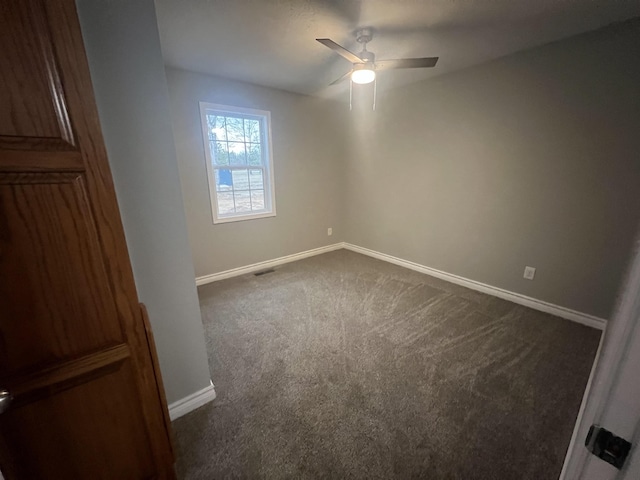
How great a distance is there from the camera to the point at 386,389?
1636 mm

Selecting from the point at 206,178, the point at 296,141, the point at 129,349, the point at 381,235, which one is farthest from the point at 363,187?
the point at 129,349

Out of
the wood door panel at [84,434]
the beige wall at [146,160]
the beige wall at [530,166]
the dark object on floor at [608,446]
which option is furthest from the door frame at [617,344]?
the beige wall at [530,166]

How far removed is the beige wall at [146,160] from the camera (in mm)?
1014

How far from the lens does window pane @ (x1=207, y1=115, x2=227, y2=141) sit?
10.1 feet

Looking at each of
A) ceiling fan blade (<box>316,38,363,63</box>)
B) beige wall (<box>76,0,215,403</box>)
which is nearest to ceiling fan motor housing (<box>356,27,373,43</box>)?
ceiling fan blade (<box>316,38,363,63</box>)

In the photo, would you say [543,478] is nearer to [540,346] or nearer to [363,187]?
[540,346]

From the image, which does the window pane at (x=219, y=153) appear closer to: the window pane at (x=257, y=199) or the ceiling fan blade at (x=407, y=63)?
the window pane at (x=257, y=199)

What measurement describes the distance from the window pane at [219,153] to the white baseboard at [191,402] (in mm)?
2589

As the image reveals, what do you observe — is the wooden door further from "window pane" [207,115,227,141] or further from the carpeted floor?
"window pane" [207,115,227,141]

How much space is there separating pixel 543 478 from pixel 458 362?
725mm

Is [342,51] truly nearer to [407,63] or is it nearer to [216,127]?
[407,63]

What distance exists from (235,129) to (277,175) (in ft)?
2.60

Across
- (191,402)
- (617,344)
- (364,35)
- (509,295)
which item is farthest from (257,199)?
(617,344)

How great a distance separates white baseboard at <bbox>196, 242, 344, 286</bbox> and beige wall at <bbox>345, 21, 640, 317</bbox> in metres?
1.42
